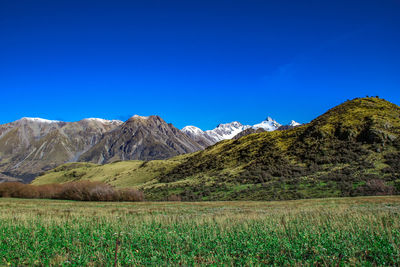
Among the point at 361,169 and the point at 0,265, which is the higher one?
the point at 361,169

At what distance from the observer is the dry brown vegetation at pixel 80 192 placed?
41.5m

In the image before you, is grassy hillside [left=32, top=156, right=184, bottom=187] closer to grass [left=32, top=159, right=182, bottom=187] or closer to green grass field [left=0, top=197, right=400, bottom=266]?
grass [left=32, top=159, right=182, bottom=187]

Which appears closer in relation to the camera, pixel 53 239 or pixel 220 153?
pixel 53 239

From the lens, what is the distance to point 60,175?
459ft

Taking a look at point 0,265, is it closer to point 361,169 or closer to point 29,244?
point 29,244

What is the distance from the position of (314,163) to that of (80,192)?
36645mm

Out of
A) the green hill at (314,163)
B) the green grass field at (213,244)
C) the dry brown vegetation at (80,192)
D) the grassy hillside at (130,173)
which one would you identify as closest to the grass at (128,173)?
the grassy hillside at (130,173)

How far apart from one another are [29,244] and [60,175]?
141 meters

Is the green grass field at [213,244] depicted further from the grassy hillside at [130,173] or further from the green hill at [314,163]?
the grassy hillside at [130,173]

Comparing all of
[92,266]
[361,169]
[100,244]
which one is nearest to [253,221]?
[100,244]

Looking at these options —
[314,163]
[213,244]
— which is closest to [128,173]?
[314,163]

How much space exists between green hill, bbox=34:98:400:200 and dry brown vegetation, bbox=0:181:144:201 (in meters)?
9.38

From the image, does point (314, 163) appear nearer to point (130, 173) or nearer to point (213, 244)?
point (213, 244)

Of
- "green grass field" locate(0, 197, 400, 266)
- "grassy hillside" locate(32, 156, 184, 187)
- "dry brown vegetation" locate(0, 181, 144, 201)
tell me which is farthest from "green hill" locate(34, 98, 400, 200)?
"green grass field" locate(0, 197, 400, 266)
